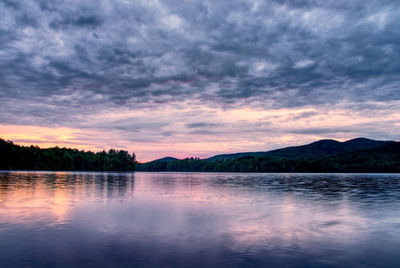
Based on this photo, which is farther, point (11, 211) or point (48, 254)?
point (11, 211)

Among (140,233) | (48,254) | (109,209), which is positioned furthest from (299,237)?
(109,209)

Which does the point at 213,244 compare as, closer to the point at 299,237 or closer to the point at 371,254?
the point at 299,237

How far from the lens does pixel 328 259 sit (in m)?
12.9

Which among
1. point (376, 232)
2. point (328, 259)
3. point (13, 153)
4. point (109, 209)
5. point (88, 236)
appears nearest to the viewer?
point (328, 259)

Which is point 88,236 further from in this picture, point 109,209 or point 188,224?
point 109,209

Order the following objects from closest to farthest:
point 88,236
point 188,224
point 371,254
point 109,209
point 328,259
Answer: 1. point 328,259
2. point 371,254
3. point 88,236
4. point 188,224
5. point 109,209

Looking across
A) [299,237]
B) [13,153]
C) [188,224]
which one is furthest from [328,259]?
[13,153]

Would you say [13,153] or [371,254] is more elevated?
[13,153]

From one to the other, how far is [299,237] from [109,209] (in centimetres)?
1725

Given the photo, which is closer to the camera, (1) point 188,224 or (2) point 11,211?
(1) point 188,224

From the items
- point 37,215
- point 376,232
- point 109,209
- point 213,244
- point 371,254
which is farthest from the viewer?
point 109,209

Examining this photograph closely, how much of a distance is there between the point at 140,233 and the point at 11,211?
46.2ft

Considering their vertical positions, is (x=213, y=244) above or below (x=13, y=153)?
below

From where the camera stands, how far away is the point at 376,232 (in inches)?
746
